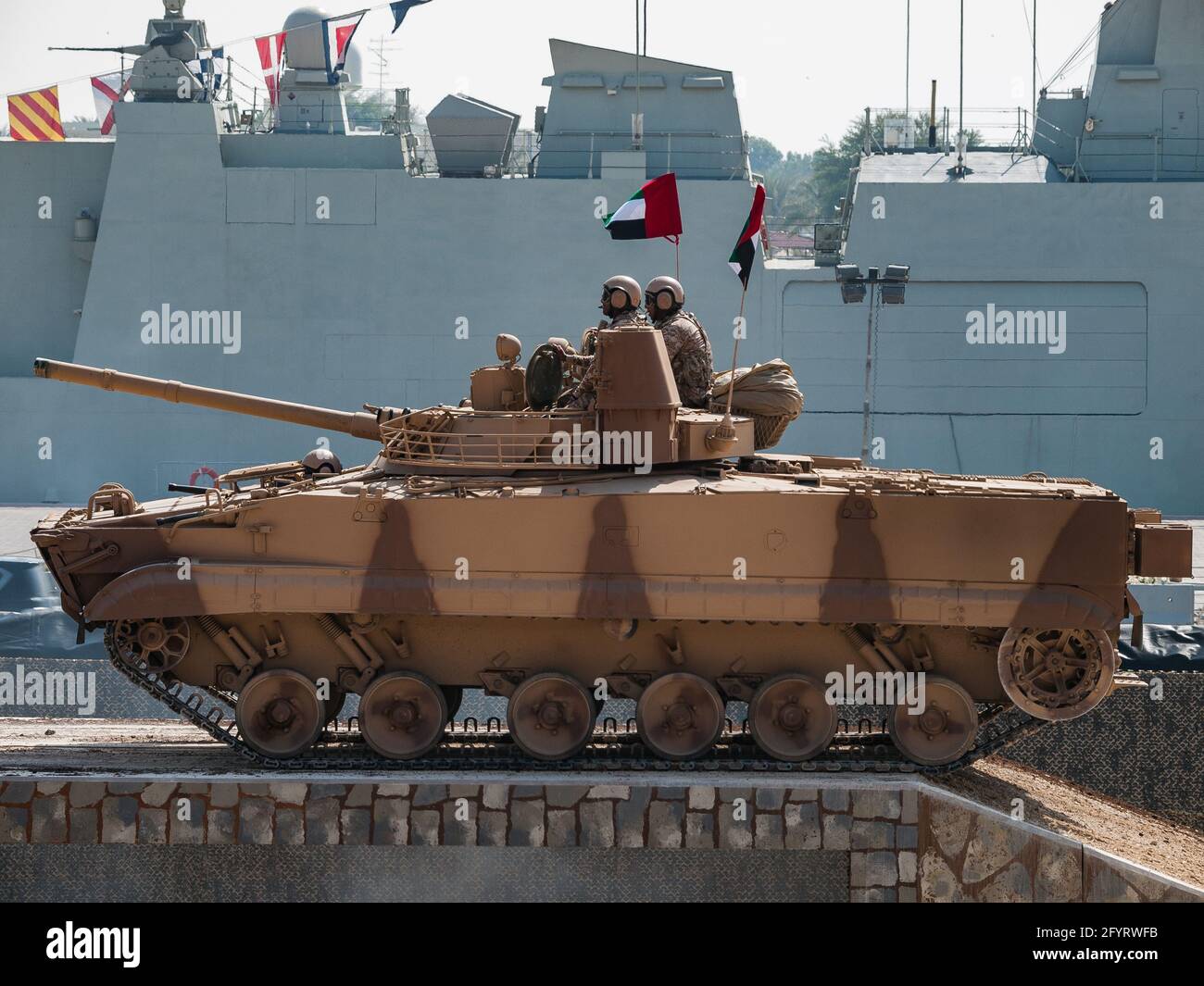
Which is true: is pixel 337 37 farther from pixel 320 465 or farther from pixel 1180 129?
pixel 320 465

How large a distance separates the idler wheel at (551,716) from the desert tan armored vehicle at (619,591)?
0.02 m

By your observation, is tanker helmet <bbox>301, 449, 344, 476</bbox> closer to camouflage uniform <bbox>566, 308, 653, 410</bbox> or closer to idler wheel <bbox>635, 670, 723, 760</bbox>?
camouflage uniform <bbox>566, 308, 653, 410</bbox>

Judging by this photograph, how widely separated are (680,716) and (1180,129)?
806 inches

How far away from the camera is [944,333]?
2816 cm

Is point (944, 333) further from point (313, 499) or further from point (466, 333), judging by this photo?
point (313, 499)

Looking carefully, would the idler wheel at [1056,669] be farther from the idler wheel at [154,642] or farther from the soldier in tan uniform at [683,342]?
the idler wheel at [154,642]

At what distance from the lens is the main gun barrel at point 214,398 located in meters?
14.6

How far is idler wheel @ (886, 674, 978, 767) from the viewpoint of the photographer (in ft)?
42.1

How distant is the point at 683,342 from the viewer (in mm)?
14383

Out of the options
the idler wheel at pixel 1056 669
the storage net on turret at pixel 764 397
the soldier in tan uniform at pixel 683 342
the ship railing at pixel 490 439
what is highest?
the soldier in tan uniform at pixel 683 342

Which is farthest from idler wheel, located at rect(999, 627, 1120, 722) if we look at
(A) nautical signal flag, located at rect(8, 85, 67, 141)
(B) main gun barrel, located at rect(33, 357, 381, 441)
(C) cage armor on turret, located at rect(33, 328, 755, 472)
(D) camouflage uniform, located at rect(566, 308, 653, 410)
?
(A) nautical signal flag, located at rect(8, 85, 67, 141)

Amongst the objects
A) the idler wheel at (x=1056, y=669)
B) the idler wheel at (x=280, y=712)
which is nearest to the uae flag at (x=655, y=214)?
the idler wheel at (x=1056, y=669)

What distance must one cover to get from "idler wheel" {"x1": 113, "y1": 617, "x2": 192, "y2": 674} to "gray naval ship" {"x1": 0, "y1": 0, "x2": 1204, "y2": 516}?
1542cm
